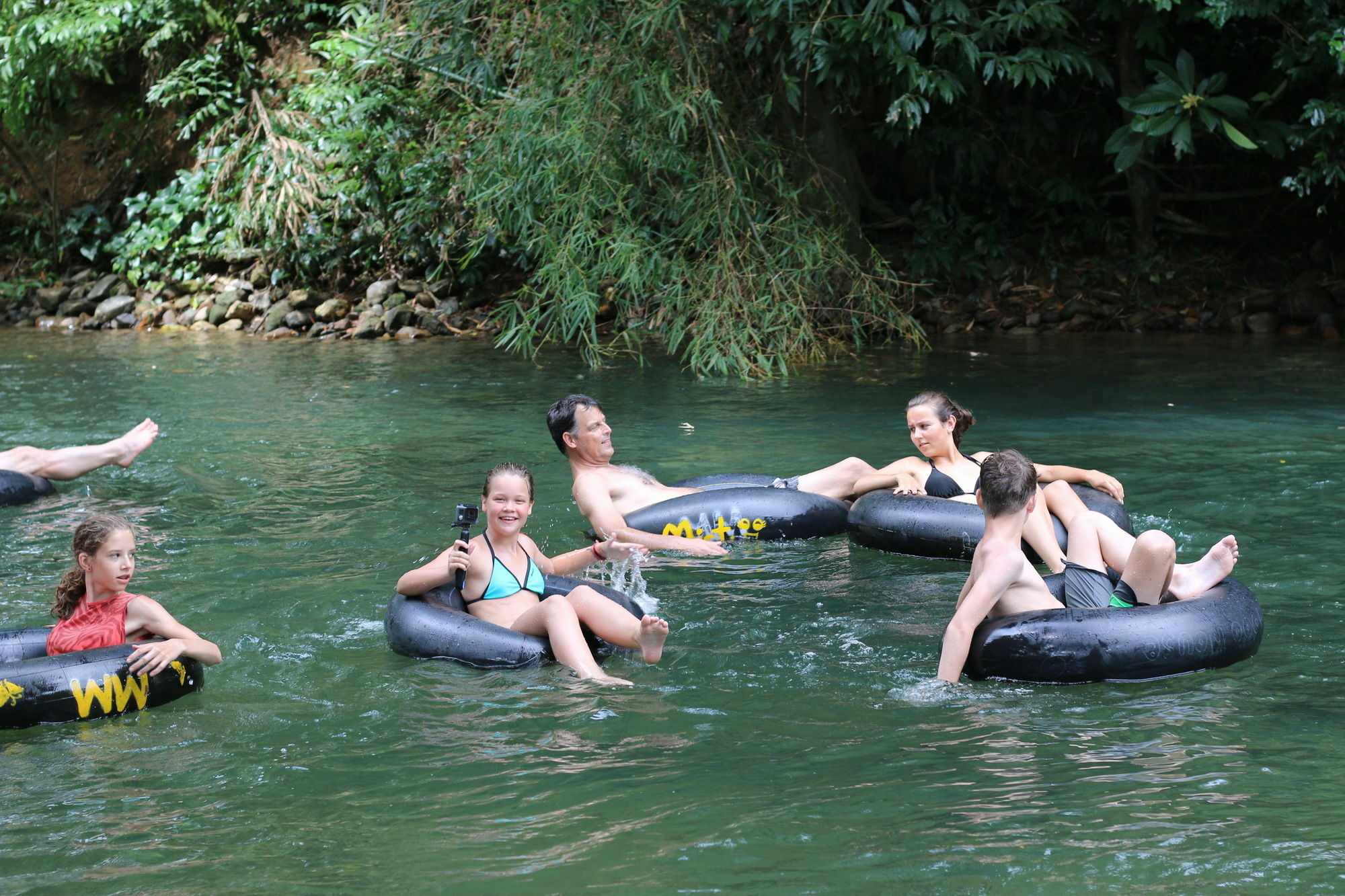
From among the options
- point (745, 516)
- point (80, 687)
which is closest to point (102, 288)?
point (745, 516)

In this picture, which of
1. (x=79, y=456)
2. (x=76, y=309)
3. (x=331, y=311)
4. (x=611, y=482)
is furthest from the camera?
(x=76, y=309)

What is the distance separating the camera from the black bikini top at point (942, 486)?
698cm

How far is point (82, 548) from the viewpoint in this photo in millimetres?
4816

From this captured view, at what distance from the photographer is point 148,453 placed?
970 cm

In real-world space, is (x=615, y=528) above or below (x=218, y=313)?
below

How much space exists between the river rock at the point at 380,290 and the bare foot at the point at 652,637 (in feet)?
44.5

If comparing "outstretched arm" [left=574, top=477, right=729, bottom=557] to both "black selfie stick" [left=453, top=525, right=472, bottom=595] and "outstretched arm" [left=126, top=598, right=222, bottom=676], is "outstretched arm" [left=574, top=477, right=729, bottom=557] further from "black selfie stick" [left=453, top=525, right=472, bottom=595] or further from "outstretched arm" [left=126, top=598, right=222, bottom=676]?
"outstretched arm" [left=126, top=598, right=222, bottom=676]

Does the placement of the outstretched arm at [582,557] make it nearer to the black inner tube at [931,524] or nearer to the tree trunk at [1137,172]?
the black inner tube at [931,524]

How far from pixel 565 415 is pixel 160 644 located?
9.25ft

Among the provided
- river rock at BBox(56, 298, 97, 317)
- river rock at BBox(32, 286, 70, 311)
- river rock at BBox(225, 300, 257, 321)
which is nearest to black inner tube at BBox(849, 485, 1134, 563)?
river rock at BBox(225, 300, 257, 321)

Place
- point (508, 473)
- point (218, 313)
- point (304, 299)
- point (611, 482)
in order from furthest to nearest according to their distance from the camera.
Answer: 1. point (218, 313)
2. point (304, 299)
3. point (611, 482)
4. point (508, 473)

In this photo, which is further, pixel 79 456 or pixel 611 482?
pixel 79 456

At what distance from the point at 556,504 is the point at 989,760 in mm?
4264

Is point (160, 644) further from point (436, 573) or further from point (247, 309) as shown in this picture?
point (247, 309)
